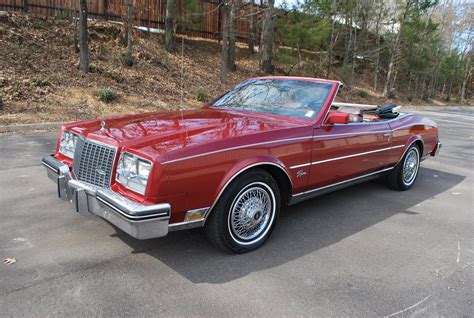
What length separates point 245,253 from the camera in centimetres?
350

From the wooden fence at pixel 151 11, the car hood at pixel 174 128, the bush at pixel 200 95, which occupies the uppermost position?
the wooden fence at pixel 151 11

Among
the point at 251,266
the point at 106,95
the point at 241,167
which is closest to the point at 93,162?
the point at 241,167

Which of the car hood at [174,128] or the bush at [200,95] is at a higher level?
the car hood at [174,128]

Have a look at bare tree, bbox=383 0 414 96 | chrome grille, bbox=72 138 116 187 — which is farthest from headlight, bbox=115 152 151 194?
bare tree, bbox=383 0 414 96

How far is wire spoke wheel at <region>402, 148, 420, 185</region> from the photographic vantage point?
565 cm

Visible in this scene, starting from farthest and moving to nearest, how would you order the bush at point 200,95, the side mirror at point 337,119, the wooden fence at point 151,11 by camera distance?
the wooden fence at point 151,11 → the bush at point 200,95 → the side mirror at point 337,119

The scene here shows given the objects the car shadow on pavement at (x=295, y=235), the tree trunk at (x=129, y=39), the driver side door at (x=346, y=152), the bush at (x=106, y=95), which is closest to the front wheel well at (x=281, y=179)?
the driver side door at (x=346, y=152)

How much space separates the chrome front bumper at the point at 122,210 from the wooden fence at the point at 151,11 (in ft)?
42.2

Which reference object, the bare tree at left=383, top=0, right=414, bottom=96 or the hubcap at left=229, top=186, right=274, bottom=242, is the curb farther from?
the bare tree at left=383, top=0, right=414, bottom=96

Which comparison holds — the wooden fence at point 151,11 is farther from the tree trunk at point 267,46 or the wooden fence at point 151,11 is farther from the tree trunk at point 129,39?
the tree trunk at point 129,39

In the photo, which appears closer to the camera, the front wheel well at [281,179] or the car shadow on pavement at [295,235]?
the car shadow on pavement at [295,235]

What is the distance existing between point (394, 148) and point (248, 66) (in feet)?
53.4

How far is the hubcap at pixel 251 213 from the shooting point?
3379 mm

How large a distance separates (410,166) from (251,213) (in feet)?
11.1
